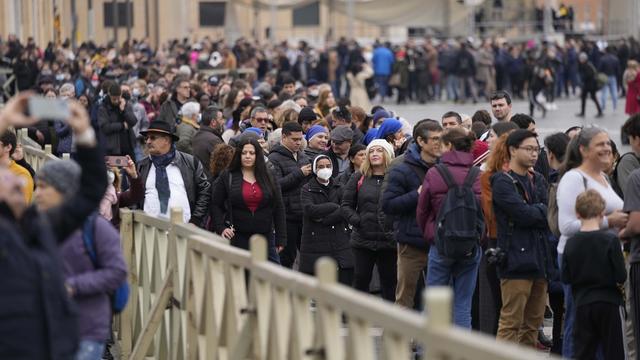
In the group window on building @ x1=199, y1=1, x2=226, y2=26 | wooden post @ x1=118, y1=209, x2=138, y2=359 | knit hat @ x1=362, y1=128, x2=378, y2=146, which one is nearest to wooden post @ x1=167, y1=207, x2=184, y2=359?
wooden post @ x1=118, y1=209, x2=138, y2=359

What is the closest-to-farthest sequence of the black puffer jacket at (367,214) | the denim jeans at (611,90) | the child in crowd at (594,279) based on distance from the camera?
the child in crowd at (594,279), the black puffer jacket at (367,214), the denim jeans at (611,90)

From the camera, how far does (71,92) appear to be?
2061cm

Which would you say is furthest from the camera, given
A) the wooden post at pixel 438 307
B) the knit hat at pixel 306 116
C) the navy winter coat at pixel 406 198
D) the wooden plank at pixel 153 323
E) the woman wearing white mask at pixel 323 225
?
the knit hat at pixel 306 116

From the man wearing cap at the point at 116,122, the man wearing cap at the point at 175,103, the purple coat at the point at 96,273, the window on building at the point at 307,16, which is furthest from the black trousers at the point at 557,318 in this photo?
the window on building at the point at 307,16

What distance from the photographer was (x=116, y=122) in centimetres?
1991

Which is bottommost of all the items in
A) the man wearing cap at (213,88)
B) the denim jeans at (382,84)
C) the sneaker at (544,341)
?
the denim jeans at (382,84)

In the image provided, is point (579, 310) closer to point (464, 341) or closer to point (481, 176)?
point (481, 176)

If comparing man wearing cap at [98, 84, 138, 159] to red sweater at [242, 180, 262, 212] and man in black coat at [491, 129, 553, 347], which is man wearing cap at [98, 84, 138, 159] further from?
man in black coat at [491, 129, 553, 347]

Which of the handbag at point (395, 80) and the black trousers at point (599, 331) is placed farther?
the handbag at point (395, 80)

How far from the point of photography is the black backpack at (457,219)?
34.9 ft

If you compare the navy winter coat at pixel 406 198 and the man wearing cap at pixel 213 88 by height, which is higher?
the navy winter coat at pixel 406 198

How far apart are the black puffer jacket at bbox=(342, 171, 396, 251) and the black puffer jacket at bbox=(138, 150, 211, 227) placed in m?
1.06

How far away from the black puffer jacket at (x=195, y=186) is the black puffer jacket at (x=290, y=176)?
1060mm

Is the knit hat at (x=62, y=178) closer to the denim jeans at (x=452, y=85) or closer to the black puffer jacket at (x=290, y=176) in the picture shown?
the black puffer jacket at (x=290, y=176)
